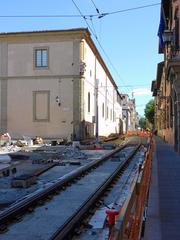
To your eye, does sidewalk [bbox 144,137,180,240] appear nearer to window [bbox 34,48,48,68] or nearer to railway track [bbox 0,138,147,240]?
railway track [bbox 0,138,147,240]

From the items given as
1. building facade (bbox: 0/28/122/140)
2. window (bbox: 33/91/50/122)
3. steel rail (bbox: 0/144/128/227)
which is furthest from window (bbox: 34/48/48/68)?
steel rail (bbox: 0/144/128/227)

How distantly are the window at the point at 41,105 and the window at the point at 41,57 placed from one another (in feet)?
9.11

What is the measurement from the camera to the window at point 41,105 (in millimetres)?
47375

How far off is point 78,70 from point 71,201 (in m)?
36.0

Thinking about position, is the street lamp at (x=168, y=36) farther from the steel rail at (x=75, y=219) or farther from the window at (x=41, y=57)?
the window at (x=41, y=57)

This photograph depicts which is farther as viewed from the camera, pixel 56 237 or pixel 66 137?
pixel 66 137

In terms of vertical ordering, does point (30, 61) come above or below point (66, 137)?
above

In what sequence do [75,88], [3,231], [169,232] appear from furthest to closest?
[75,88] → [3,231] → [169,232]

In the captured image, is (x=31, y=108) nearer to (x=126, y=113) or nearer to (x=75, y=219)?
(x=75, y=219)

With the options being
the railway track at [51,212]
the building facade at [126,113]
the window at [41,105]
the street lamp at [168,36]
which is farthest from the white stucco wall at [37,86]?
the building facade at [126,113]

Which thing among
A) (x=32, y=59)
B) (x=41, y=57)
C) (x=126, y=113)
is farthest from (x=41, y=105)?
(x=126, y=113)

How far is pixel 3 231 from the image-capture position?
307 inches

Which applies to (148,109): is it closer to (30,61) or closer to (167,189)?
(30,61)

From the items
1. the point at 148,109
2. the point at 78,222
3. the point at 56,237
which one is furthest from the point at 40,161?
the point at 148,109
